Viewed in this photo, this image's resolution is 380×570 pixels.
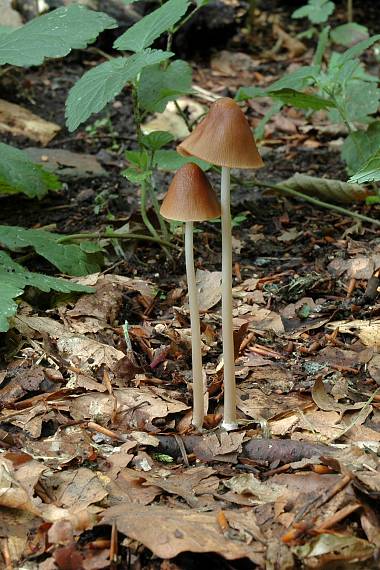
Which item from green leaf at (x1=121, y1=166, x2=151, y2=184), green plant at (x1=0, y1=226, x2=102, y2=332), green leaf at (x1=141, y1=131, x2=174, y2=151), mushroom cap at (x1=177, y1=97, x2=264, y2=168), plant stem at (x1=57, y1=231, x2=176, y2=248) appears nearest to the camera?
mushroom cap at (x1=177, y1=97, x2=264, y2=168)

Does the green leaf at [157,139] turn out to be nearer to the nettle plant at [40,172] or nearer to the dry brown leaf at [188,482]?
the nettle plant at [40,172]

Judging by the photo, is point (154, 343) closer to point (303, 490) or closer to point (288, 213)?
point (303, 490)

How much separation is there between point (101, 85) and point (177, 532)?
1.93 meters

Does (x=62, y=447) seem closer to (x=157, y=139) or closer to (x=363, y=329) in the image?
(x=363, y=329)

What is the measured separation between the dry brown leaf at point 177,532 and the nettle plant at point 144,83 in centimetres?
166

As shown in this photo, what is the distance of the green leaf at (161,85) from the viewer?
4020mm

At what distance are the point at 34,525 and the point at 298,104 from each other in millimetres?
2734

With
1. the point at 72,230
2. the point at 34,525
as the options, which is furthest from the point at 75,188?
the point at 34,525

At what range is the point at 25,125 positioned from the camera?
5996 mm

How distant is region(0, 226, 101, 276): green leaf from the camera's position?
12.4 ft

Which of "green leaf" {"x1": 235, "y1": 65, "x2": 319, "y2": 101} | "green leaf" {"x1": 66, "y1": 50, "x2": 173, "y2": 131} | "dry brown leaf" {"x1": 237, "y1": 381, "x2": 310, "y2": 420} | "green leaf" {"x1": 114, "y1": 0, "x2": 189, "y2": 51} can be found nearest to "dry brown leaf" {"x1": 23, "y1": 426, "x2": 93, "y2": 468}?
"dry brown leaf" {"x1": 237, "y1": 381, "x2": 310, "y2": 420}

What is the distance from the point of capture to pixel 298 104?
13.7ft

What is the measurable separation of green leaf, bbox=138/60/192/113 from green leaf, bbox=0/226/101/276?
839mm

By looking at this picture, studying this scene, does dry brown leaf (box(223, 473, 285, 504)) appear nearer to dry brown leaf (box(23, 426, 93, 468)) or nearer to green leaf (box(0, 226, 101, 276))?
dry brown leaf (box(23, 426, 93, 468))
